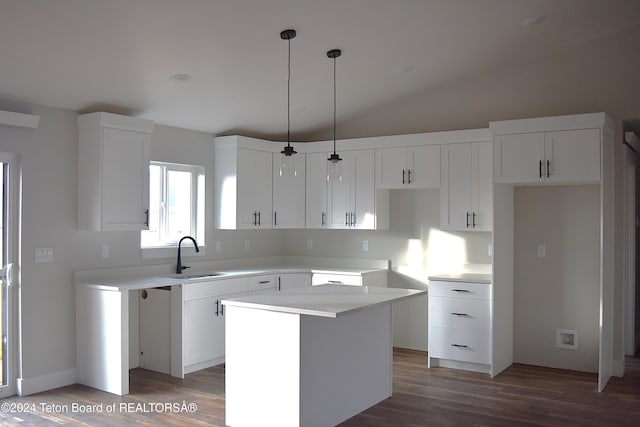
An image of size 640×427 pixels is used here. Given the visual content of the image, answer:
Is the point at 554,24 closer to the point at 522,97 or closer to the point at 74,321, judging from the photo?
the point at 522,97

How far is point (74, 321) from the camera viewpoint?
16.0 feet

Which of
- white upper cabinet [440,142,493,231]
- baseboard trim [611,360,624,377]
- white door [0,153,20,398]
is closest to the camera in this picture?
white door [0,153,20,398]

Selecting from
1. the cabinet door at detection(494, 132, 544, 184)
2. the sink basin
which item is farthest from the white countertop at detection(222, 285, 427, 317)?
the cabinet door at detection(494, 132, 544, 184)

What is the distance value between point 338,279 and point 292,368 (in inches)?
98.7

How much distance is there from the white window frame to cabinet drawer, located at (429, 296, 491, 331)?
2.37 m

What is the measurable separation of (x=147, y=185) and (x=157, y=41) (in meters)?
1.49

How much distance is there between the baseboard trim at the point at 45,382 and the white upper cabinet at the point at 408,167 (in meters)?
3.30

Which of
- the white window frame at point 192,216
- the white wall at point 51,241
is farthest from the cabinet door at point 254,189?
the white wall at point 51,241

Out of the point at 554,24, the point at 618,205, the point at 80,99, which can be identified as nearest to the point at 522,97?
the point at 554,24

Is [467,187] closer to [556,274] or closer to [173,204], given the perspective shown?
[556,274]

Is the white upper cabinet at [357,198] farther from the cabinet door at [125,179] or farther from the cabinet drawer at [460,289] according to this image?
the cabinet door at [125,179]

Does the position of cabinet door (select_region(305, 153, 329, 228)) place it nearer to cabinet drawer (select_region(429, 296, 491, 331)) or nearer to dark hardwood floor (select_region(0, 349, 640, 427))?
cabinet drawer (select_region(429, 296, 491, 331))

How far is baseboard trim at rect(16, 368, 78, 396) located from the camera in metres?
4.51

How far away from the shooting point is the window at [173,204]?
5633mm
